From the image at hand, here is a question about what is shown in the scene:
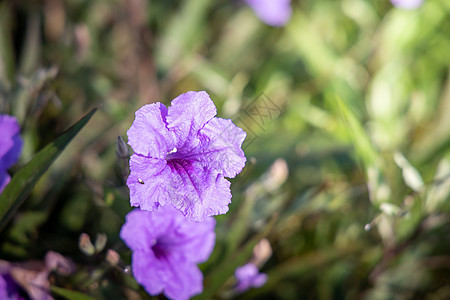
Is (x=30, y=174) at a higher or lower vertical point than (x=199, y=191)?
higher

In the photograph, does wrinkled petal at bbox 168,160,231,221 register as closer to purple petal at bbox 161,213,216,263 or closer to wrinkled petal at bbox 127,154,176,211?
wrinkled petal at bbox 127,154,176,211

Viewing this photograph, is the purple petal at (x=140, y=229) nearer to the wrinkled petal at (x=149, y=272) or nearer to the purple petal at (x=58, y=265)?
the wrinkled petal at (x=149, y=272)

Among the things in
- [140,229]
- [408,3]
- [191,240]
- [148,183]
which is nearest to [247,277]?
[191,240]

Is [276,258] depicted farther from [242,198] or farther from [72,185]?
[72,185]

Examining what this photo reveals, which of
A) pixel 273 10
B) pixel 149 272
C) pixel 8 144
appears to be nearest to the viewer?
pixel 149 272

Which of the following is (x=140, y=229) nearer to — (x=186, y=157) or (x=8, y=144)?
(x=186, y=157)

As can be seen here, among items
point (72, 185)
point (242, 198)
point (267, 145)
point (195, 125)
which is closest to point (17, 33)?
point (72, 185)
